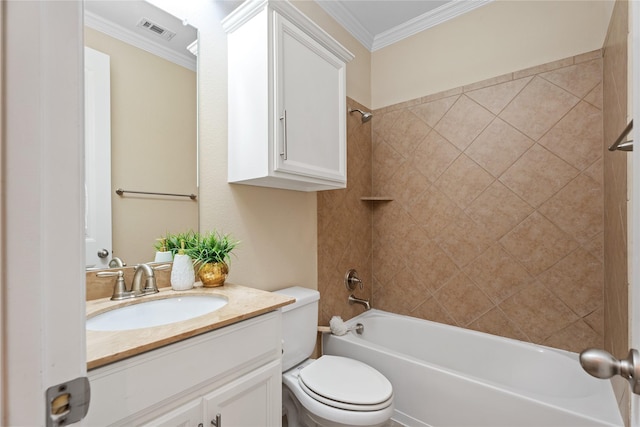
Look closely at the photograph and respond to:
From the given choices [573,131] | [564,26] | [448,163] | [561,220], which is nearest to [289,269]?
[448,163]

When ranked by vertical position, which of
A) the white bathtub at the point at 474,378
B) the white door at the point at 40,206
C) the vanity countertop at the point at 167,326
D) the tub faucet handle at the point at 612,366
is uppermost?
the white door at the point at 40,206

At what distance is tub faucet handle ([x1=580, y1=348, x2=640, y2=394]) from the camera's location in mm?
481

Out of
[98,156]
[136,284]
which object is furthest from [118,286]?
[98,156]

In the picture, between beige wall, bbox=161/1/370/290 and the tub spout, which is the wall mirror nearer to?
beige wall, bbox=161/1/370/290

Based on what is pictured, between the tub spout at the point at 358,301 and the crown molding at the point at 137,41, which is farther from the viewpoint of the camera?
the tub spout at the point at 358,301

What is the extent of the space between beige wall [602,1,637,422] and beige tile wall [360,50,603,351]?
0.10 m

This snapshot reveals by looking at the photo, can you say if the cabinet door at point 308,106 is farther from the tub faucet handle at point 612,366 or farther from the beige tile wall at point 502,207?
the tub faucet handle at point 612,366

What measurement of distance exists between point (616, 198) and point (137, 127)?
6.64 ft

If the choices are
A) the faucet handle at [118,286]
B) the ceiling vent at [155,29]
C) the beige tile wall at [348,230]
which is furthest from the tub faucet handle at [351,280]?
the ceiling vent at [155,29]

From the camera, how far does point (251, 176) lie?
4.36ft

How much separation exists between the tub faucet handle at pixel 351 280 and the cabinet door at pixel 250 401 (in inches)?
45.7

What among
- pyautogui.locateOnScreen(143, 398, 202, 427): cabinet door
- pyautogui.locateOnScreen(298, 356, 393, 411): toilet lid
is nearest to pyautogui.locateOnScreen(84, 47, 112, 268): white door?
pyautogui.locateOnScreen(143, 398, 202, 427): cabinet door

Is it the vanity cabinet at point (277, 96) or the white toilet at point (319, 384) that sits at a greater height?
the vanity cabinet at point (277, 96)

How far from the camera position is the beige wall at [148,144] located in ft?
3.63
